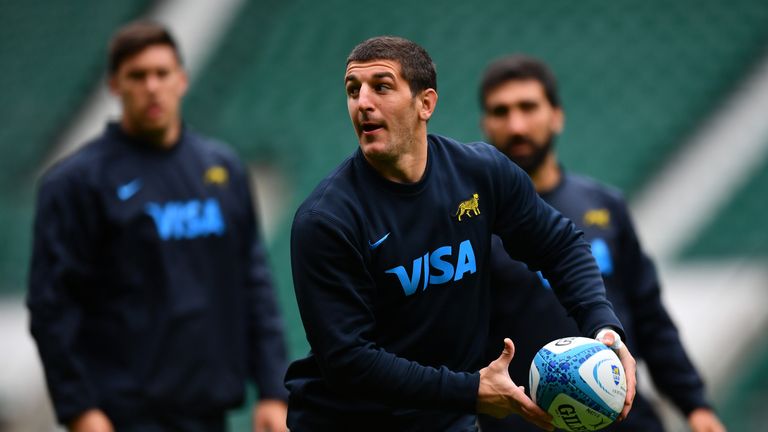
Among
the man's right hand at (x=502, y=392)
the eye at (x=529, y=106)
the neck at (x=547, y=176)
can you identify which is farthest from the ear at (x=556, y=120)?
the man's right hand at (x=502, y=392)

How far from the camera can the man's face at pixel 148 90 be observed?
196 inches

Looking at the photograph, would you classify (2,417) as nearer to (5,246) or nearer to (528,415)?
(5,246)

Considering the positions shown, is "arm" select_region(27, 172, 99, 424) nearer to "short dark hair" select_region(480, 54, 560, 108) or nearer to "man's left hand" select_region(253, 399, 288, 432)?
"man's left hand" select_region(253, 399, 288, 432)

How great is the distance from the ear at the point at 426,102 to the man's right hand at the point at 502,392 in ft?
2.51

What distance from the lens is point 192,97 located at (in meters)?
9.52

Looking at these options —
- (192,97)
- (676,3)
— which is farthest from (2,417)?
(676,3)

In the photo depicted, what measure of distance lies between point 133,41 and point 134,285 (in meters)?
1.08

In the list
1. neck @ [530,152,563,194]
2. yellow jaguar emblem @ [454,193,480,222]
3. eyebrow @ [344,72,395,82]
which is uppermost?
eyebrow @ [344,72,395,82]

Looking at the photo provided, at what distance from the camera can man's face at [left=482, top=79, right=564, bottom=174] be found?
4.83 meters

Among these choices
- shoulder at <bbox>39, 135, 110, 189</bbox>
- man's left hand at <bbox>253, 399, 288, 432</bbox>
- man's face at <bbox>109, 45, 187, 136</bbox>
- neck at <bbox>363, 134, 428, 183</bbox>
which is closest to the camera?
neck at <bbox>363, 134, 428, 183</bbox>

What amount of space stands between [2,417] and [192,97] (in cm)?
301

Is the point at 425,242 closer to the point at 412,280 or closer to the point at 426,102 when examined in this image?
the point at 412,280

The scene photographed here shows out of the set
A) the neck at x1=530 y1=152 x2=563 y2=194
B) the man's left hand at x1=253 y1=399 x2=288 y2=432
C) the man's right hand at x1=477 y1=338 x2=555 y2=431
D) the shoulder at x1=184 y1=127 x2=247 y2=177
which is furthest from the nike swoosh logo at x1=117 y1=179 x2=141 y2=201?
the man's right hand at x1=477 y1=338 x2=555 y2=431

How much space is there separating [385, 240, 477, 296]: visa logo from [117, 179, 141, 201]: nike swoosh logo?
73.2 inches
